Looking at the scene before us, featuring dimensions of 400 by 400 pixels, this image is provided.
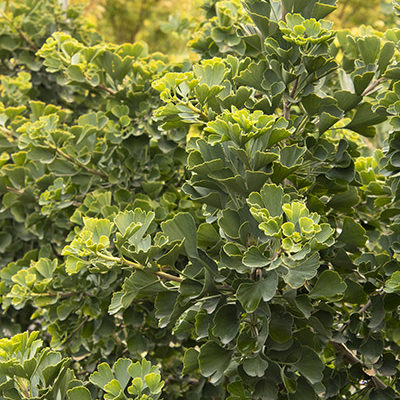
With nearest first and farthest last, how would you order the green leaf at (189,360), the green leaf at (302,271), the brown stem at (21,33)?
the green leaf at (302,271) < the green leaf at (189,360) < the brown stem at (21,33)

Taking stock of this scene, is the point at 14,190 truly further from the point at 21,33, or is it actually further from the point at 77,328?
the point at 21,33

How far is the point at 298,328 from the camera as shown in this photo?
56.0 inches

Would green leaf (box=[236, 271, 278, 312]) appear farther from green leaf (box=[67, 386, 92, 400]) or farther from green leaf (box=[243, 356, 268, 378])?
green leaf (box=[67, 386, 92, 400])

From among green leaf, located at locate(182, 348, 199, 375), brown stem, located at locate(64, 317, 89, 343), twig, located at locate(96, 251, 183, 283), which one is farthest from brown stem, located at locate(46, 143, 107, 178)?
green leaf, located at locate(182, 348, 199, 375)

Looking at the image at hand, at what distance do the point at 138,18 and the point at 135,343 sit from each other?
25.6 ft

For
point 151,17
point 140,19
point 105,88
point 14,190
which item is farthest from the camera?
point 140,19

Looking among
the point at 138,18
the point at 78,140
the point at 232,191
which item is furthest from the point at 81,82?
the point at 138,18

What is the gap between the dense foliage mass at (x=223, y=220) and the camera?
3.98ft

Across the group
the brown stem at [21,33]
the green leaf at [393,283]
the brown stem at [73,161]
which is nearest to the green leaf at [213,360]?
the green leaf at [393,283]

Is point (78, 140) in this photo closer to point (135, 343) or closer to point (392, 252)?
point (135, 343)

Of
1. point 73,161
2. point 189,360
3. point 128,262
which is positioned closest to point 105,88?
point 73,161

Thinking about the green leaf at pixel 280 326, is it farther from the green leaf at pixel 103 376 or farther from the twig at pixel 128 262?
the green leaf at pixel 103 376

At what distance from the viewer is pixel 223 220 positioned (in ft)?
3.97

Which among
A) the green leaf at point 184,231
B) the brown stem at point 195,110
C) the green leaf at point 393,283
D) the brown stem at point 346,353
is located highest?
the brown stem at point 195,110
